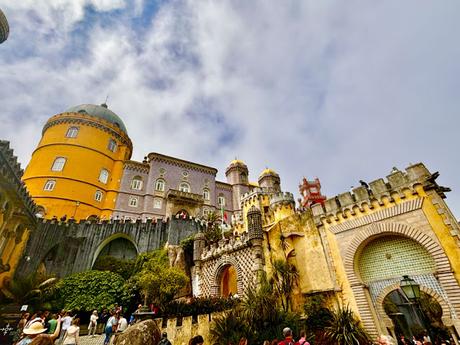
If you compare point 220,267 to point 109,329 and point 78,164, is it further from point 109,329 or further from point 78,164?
point 78,164

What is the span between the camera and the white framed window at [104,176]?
31234mm

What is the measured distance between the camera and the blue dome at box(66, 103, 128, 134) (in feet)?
113

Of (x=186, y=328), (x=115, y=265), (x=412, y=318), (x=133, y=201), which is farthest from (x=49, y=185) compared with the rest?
(x=412, y=318)

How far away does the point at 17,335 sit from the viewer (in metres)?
8.77

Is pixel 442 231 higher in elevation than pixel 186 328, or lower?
higher

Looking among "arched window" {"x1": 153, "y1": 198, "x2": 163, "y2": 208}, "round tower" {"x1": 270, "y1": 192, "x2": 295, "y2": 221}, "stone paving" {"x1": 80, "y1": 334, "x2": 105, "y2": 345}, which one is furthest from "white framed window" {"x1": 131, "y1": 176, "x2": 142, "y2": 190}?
"stone paving" {"x1": 80, "y1": 334, "x2": 105, "y2": 345}

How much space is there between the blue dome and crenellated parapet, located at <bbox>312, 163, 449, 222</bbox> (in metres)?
34.0

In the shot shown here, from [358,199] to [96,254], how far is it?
22009 millimetres

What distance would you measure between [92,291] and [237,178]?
2747cm

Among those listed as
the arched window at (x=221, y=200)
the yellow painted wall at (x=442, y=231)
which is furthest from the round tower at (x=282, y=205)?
the arched window at (x=221, y=200)

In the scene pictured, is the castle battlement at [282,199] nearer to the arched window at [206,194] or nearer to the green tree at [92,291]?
the green tree at [92,291]

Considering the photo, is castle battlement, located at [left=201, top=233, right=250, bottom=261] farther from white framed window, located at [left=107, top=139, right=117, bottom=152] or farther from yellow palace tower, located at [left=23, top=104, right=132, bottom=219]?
white framed window, located at [left=107, top=139, right=117, bottom=152]

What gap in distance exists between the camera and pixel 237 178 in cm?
3997

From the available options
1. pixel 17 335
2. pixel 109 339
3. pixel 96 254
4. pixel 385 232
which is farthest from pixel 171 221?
pixel 385 232
